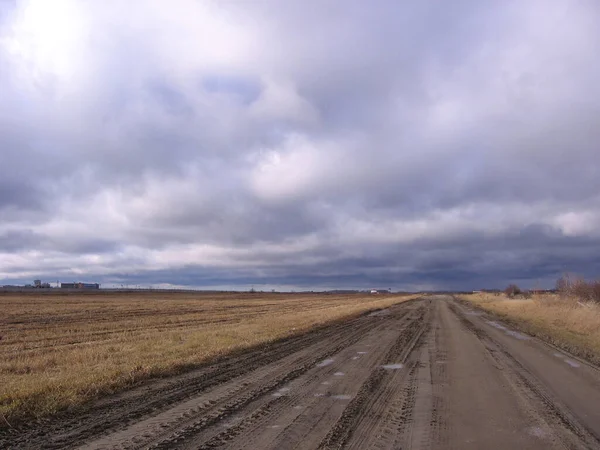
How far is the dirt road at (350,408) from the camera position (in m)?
7.09

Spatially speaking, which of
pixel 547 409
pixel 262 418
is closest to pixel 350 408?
pixel 262 418

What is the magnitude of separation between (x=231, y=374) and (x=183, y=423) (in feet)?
15.7

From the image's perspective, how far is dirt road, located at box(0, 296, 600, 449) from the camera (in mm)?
7094

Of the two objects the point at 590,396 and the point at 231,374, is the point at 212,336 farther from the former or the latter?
the point at 590,396

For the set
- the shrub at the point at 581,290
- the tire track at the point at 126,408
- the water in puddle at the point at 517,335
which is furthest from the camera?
the shrub at the point at 581,290

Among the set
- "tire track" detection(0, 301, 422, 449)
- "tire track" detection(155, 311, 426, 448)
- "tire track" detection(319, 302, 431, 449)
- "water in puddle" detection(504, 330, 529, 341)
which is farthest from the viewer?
"water in puddle" detection(504, 330, 529, 341)

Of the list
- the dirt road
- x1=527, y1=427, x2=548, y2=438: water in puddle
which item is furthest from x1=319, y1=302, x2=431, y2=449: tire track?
x1=527, y1=427, x2=548, y2=438: water in puddle

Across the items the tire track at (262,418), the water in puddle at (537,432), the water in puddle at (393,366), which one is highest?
the water in puddle at (537,432)

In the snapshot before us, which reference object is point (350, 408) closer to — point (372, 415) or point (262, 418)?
point (372, 415)

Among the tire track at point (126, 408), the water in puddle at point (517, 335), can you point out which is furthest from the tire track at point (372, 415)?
the water in puddle at point (517, 335)

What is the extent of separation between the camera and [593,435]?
7.28 metres

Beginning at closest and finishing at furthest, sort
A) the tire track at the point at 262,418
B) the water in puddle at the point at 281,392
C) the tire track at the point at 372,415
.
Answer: the tire track at the point at 262,418, the tire track at the point at 372,415, the water in puddle at the point at 281,392

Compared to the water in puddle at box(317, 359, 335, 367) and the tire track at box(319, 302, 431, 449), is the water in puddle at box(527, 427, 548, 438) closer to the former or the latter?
the tire track at box(319, 302, 431, 449)

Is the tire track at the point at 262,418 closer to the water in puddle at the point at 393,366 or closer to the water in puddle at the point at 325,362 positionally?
the water in puddle at the point at 325,362
